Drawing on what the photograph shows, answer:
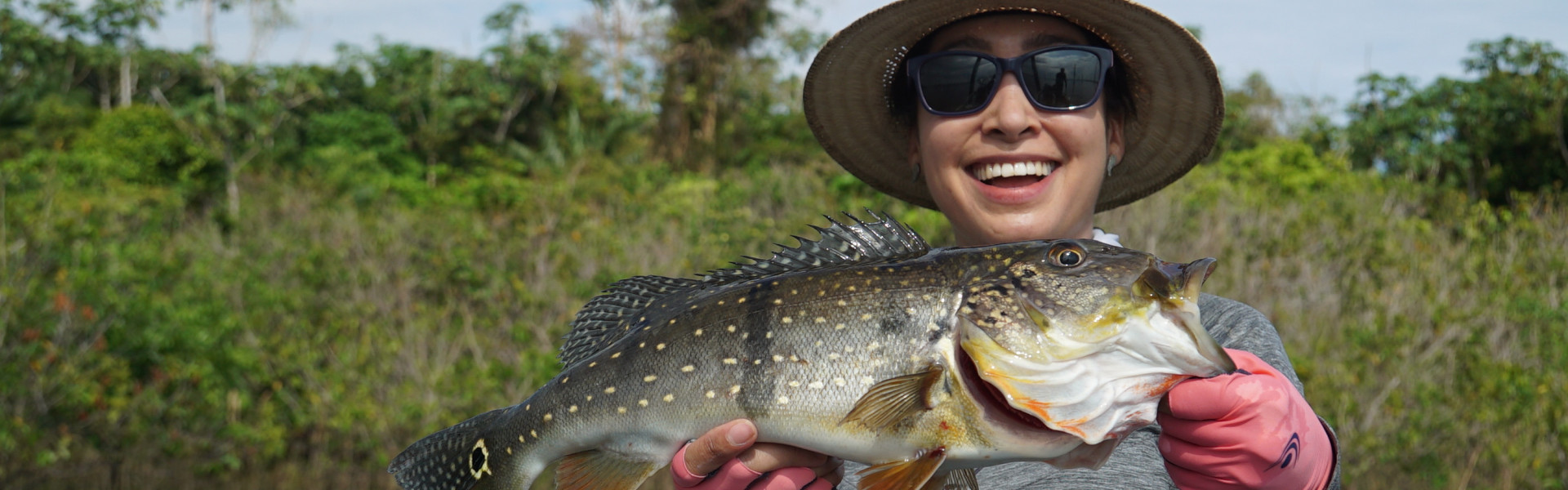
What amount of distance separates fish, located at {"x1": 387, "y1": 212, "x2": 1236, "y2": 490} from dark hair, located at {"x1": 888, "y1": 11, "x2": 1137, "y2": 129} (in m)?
0.97

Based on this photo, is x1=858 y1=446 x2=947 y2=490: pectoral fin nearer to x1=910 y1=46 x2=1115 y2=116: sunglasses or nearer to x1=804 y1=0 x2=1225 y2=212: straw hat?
x1=910 y1=46 x2=1115 y2=116: sunglasses

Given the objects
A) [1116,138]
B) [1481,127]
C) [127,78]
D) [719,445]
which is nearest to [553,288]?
[1116,138]

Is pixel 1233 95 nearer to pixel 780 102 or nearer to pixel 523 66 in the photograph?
pixel 780 102

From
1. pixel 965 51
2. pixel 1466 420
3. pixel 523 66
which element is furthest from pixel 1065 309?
pixel 523 66

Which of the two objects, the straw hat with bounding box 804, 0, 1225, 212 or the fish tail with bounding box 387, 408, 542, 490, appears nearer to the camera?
the fish tail with bounding box 387, 408, 542, 490

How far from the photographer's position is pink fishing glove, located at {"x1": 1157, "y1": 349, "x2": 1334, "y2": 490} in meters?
1.57

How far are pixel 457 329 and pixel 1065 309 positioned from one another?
8725mm

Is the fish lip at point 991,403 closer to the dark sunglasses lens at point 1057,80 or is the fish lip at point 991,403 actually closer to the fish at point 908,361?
the fish at point 908,361

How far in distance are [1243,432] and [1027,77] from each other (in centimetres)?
112

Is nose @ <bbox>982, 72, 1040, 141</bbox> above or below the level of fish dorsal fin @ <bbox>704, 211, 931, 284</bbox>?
above

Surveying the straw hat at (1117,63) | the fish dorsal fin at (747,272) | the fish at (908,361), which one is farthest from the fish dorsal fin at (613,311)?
the straw hat at (1117,63)

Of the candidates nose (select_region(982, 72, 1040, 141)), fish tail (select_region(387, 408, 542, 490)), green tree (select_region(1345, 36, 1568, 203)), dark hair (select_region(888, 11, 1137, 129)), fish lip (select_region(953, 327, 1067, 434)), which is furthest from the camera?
green tree (select_region(1345, 36, 1568, 203))

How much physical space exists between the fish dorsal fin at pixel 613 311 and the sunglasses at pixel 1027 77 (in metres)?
0.83

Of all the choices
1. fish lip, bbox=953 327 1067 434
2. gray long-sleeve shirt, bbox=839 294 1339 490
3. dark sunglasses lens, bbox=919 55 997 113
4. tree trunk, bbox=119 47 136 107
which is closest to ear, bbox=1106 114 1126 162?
dark sunglasses lens, bbox=919 55 997 113
